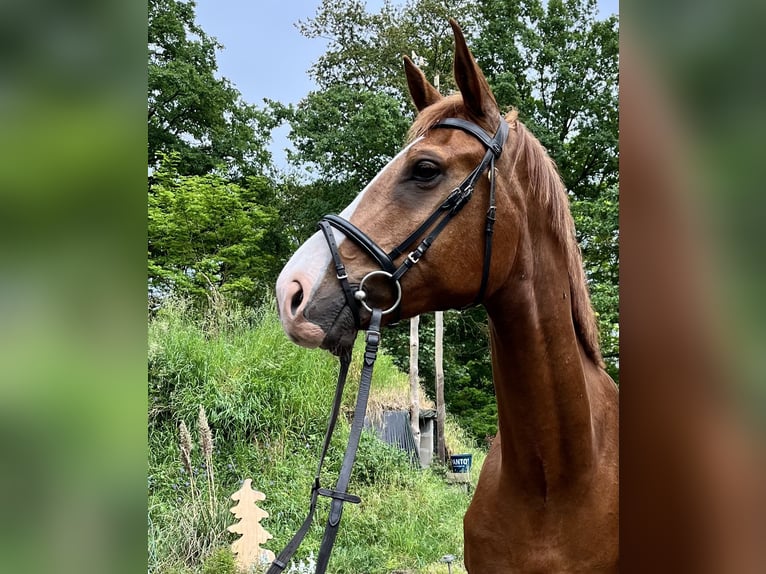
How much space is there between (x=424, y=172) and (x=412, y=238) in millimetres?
217

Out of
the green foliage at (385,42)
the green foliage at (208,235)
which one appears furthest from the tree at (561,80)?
the green foliage at (208,235)

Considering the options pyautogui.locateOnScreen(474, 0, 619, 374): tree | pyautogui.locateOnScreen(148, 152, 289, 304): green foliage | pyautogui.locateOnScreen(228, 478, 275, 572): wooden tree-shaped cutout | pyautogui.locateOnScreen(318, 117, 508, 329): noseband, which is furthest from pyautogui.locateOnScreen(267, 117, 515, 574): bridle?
pyautogui.locateOnScreen(474, 0, 619, 374): tree

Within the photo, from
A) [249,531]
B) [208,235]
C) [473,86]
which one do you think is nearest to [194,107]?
Result: [208,235]

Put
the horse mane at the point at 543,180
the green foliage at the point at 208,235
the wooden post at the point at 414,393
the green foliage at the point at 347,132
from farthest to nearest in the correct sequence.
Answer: the green foliage at the point at 347,132 → the green foliage at the point at 208,235 → the wooden post at the point at 414,393 → the horse mane at the point at 543,180

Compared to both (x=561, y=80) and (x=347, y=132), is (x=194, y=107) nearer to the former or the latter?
(x=347, y=132)

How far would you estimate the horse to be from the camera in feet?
4.92

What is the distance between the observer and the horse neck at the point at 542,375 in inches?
63.4

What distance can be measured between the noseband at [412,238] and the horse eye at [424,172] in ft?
0.27

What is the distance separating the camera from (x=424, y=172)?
5.15 feet

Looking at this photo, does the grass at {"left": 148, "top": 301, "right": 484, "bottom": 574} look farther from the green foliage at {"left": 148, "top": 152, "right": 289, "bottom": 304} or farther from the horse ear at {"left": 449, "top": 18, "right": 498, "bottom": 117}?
the horse ear at {"left": 449, "top": 18, "right": 498, "bottom": 117}

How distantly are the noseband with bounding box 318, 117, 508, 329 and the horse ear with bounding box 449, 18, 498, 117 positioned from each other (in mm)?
86

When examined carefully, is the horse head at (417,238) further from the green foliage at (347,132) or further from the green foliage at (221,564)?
the green foliage at (347,132)
